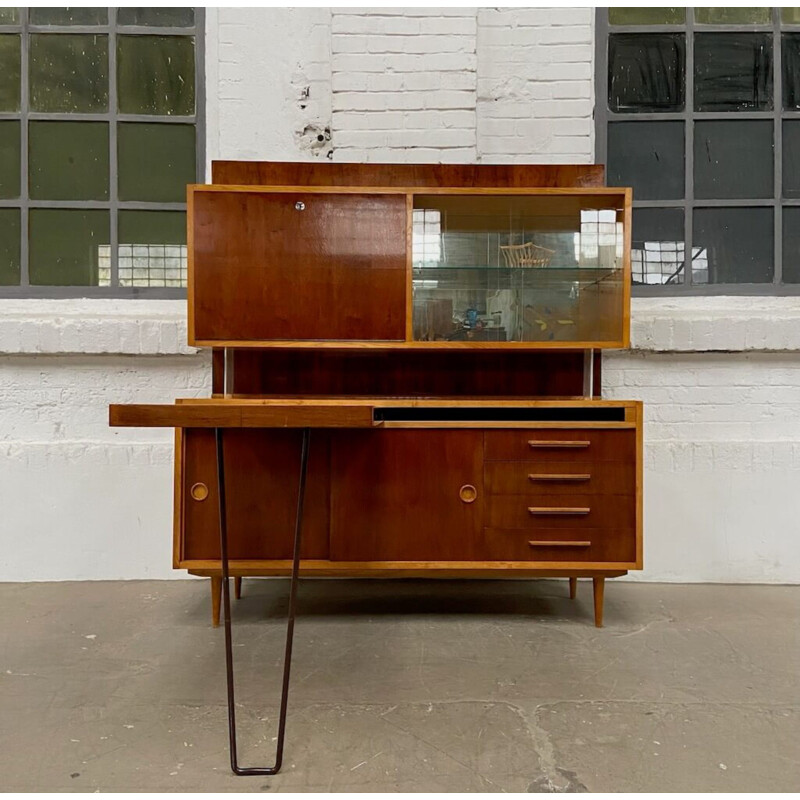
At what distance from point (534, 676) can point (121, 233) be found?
274cm

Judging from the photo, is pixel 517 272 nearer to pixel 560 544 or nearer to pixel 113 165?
pixel 560 544

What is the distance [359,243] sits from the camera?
8.06 ft

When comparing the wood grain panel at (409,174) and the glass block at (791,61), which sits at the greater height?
the glass block at (791,61)

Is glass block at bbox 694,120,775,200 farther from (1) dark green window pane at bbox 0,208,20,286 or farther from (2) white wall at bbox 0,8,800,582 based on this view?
(1) dark green window pane at bbox 0,208,20,286

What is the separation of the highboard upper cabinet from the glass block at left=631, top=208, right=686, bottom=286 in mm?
722

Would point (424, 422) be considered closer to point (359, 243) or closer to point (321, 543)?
point (321, 543)

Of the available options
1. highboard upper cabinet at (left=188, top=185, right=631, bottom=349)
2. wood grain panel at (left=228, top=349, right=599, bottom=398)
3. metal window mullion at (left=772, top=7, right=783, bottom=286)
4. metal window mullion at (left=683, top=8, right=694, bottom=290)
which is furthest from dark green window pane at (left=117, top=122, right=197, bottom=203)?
metal window mullion at (left=772, top=7, right=783, bottom=286)

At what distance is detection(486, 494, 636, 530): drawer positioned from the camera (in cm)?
228

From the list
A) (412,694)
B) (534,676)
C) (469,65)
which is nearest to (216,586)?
(412,694)

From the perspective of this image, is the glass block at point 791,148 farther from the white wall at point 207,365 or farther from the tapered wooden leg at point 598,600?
the tapered wooden leg at point 598,600

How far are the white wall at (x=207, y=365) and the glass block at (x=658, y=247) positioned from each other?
0.26m

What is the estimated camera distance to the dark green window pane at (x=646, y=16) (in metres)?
3.11

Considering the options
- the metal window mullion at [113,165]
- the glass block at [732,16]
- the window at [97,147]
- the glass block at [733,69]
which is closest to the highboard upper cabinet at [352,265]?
the window at [97,147]

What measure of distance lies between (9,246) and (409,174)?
2.05 metres
